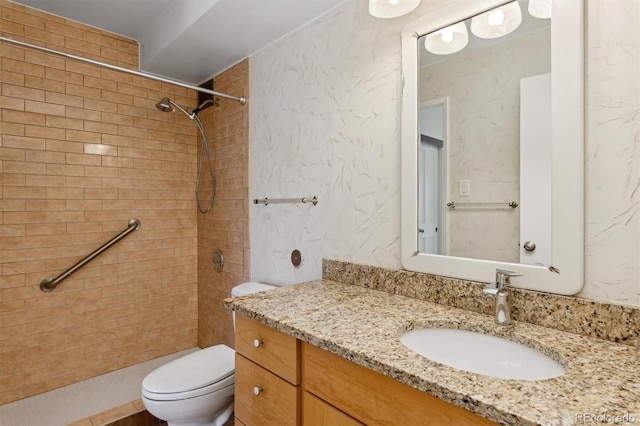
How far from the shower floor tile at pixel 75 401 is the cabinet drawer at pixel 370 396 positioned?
1656 mm

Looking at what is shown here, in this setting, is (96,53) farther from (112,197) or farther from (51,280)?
(51,280)

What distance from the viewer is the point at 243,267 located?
2.27 metres

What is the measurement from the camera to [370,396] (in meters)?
0.83

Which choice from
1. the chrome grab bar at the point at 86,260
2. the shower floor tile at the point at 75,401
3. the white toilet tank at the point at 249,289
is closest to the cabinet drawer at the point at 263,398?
the white toilet tank at the point at 249,289

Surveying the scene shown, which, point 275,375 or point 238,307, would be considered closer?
point 275,375

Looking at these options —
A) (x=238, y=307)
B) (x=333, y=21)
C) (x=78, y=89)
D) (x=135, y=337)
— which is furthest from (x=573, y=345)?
(x=78, y=89)

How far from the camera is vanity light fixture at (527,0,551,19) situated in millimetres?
1030

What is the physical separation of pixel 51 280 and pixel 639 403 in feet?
8.84

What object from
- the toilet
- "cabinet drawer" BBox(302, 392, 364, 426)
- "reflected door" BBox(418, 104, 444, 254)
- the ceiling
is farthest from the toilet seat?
the ceiling

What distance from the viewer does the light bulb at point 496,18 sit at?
3.74 ft

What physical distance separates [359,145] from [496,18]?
2.25 ft

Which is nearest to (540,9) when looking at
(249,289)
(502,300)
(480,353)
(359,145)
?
(359,145)

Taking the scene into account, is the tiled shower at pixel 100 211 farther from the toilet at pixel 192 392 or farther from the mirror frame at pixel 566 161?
the mirror frame at pixel 566 161

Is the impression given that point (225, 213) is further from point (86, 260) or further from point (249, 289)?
point (86, 260)
